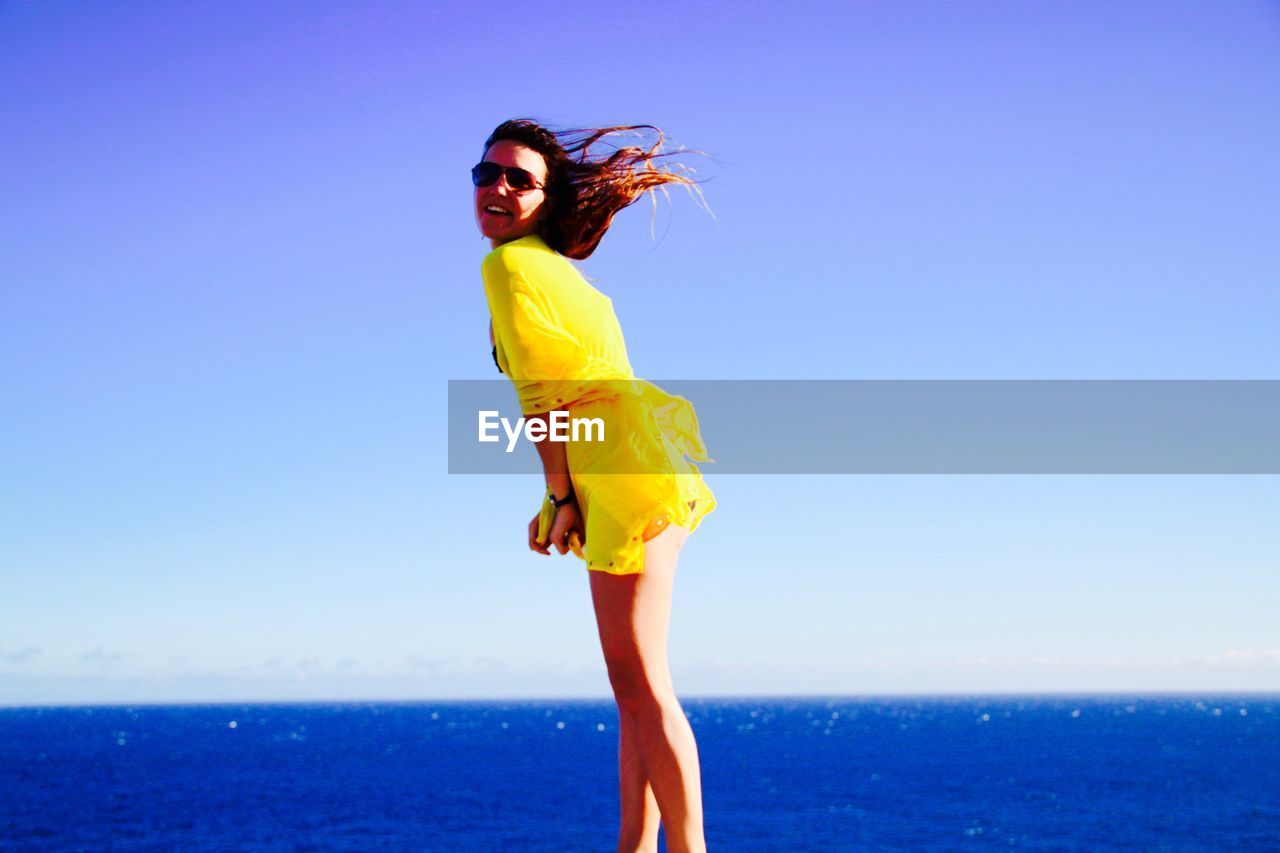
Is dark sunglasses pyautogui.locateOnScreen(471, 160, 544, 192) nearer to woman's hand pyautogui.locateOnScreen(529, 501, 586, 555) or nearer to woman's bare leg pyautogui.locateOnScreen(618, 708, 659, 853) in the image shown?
woman's hand pyautogui.locateOnScreen(529, 501, 586, 555)

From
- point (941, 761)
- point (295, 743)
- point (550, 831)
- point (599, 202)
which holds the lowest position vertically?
point (295, 743)

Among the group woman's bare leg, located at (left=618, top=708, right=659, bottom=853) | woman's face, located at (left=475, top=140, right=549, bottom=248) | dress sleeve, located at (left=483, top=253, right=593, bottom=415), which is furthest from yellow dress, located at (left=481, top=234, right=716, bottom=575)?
woman's bare leg, located at (left=618, top=708, right=659, bottom=853)

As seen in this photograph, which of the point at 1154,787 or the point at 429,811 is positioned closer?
the point at 429,811

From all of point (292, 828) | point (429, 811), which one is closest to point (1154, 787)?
point (429, 811)

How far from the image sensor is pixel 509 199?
3.42 metres

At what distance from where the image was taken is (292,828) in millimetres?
109250

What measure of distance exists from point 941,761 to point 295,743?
4335 inches

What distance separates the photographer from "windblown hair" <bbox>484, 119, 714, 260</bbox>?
11.5 feet

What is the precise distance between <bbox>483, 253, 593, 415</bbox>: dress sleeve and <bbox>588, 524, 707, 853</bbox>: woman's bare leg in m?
0.52

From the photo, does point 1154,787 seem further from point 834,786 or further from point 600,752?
point 600,752

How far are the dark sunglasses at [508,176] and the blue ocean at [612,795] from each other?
87756 mm

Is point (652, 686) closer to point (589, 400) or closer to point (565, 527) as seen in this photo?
point (565, 527)

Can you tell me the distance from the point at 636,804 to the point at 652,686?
0.48 metres

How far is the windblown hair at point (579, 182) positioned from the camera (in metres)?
3.51
